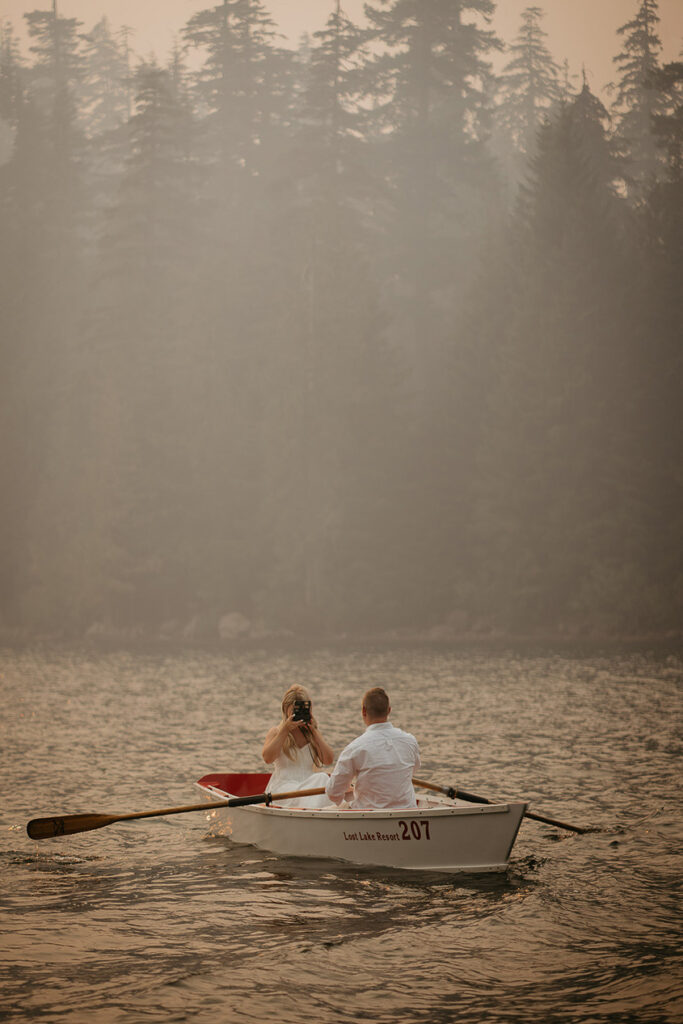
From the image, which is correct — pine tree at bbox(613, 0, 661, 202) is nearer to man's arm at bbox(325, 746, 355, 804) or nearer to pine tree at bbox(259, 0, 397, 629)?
pine tree at bbox(259, 0, 397, 629)

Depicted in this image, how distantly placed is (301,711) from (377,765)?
1.36 meters

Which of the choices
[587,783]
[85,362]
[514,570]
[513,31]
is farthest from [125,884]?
[513,31]

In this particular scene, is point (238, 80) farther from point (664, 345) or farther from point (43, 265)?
point (664, 345)

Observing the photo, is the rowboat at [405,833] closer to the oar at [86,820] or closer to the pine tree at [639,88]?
the oar at [86,820]

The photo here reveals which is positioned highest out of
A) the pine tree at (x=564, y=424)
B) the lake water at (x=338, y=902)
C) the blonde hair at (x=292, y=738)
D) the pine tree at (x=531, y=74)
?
the pine tree at (x=531, y=74)

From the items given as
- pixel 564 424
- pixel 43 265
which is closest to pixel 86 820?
pixel 564 424

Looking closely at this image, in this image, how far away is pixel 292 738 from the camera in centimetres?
1263

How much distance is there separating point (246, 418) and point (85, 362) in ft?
35.5

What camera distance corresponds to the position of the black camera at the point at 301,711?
12.5 metres

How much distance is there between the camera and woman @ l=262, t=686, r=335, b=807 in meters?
12.5

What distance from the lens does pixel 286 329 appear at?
57656 mm

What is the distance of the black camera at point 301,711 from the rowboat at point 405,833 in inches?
36.2

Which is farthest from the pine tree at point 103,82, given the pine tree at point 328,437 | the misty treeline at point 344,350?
the pine tree at point 328,437

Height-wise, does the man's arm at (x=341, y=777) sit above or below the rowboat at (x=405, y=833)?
above
